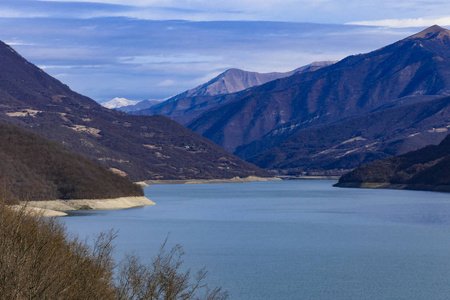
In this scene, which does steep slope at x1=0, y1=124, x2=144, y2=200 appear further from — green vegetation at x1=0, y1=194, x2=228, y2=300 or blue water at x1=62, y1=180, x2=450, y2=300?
green vegetation at x1=0, y1=194, x2=228, y2=300

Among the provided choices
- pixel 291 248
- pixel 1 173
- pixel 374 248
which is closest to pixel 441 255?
pixel 374 248

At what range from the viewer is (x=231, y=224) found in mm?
105688

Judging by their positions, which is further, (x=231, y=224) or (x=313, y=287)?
(x=231, y=224)

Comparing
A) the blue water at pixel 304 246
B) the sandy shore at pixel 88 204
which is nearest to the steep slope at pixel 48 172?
the sandy shore at pixel 88 204

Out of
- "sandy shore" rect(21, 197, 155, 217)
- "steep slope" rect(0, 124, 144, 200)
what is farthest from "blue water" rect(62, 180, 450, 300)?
"steep slope" rect(0, 124, 144, 200)

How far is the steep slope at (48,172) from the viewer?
12394cm

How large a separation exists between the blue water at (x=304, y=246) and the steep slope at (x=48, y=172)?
8.32m

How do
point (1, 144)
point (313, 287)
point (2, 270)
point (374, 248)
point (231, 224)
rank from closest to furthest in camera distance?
1. point (2, 270)
2. point (313, 287)
3. point (374, 248)
4. point (231, 224)
5. point (1, 144)

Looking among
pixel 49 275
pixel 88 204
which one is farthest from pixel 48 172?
pixel 49 275

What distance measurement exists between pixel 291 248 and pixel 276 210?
63.0m

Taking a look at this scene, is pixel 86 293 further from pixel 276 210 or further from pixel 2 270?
pixel 276 210

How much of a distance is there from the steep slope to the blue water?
8318 millimetres

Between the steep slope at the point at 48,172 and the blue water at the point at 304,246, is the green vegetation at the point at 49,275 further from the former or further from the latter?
the steep slope at the point at 48,172

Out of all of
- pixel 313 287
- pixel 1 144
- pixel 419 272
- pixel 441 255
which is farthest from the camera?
pixel 1 144
